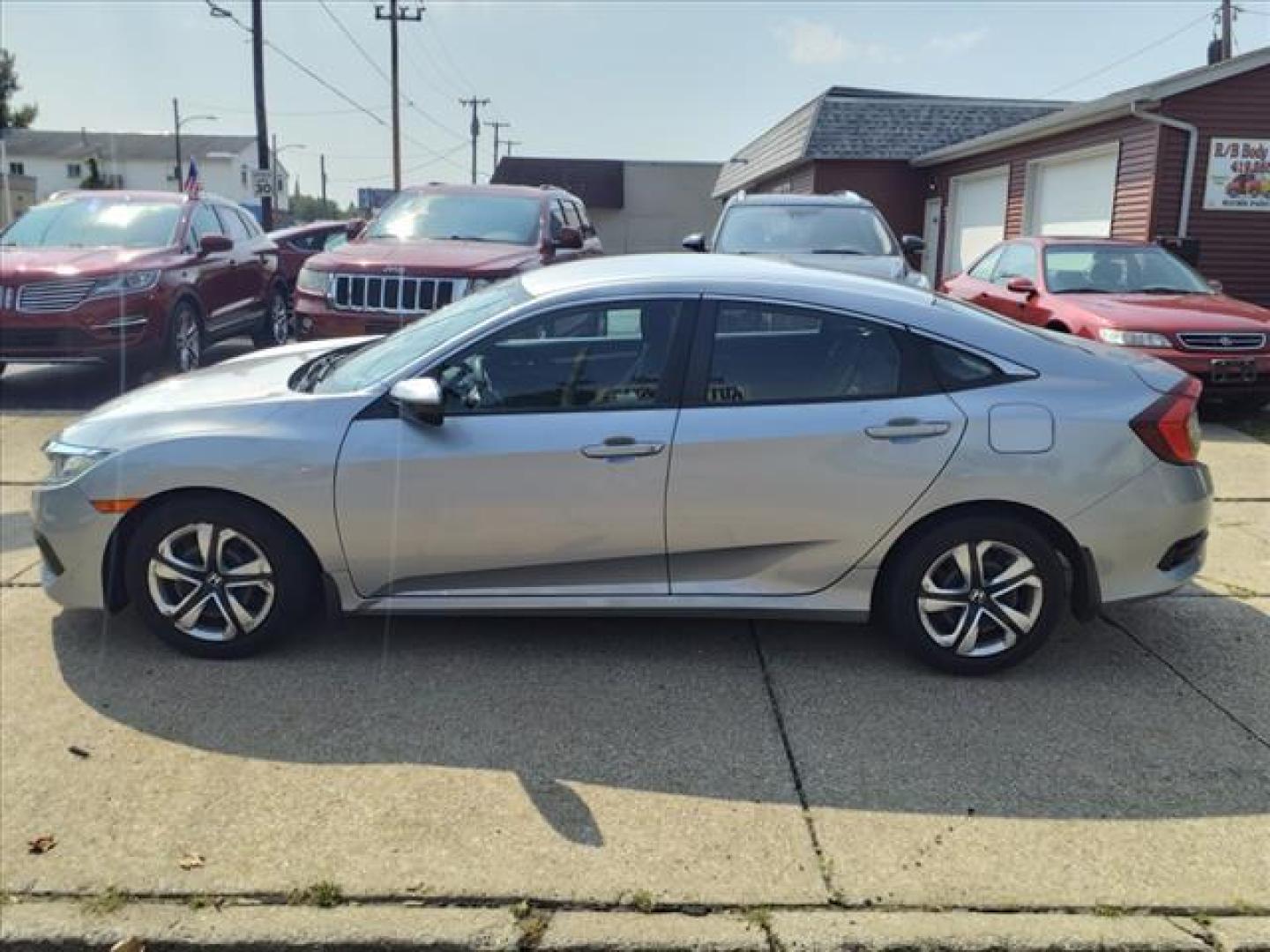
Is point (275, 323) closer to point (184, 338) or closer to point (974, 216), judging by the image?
point (184, 338)

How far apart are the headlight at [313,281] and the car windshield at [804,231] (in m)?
3.58

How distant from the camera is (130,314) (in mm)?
9156

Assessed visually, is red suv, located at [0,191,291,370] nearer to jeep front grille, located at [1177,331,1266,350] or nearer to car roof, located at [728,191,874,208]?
car roof, located at [728,191,874,208]

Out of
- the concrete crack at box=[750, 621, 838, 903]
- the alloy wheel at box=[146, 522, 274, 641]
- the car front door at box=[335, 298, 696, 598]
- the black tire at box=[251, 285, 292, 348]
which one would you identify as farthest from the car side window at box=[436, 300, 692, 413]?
the black tire at box=[251, 285, 292, 348]

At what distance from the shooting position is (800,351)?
398 centimetres

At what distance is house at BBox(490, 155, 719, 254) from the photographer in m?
43.9

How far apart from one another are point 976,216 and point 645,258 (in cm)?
1774

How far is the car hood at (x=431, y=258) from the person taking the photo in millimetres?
8328

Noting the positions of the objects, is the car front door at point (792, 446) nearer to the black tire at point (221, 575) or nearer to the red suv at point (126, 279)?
the black tire at point (221, 575)

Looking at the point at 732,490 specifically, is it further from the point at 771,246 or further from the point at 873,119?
the point at 873,119

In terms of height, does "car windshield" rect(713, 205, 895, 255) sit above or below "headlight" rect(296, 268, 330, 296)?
above

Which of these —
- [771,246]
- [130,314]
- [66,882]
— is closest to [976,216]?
[771,246]

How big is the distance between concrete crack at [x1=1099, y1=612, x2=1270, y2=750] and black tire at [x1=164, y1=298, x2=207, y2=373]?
8.20m

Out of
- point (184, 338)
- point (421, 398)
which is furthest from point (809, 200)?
point (421, 398)
